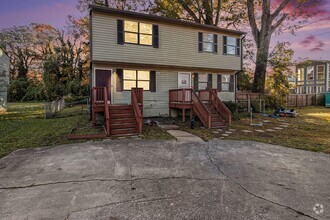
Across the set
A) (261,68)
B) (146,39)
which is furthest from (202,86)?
(261,68)

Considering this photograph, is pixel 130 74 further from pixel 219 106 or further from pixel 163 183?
pixel 163 183

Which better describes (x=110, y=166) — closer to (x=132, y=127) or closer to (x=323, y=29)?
(x=132, y=127)

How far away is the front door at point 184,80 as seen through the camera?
40.7 feet

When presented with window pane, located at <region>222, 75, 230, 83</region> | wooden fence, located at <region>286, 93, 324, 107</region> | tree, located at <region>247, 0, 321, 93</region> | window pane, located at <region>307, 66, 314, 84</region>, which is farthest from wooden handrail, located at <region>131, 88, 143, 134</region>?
window pane, located at <region>307, 66, 314, 84</region>

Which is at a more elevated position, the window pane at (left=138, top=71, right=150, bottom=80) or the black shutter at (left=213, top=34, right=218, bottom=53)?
the black shutter at (left=213, top=34, right=218, bottom=53)

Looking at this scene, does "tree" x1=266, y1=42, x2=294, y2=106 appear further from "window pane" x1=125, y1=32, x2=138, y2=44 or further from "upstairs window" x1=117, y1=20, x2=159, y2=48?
"window pane" x1=125, y1=32, x2=138, y2=44

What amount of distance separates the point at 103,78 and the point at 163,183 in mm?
8247

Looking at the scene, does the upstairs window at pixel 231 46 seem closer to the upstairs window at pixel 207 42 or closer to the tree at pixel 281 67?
the upstairs window at pixel 207 42

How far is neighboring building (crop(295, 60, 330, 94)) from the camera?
2817 centimetres

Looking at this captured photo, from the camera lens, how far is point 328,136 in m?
7.59

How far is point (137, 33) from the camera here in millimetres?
10641

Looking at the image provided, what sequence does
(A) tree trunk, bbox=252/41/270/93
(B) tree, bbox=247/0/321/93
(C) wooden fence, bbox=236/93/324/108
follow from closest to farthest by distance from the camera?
(C) wooden fence, bbox=236/93/324/108
(A) tree trunk, bbox=252/41/270/93
(B) tree, bbox=247/0/321/93

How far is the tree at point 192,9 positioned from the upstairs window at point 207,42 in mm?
8591

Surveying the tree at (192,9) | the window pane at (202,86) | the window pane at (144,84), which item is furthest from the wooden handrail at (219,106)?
the tree at (192,9)
